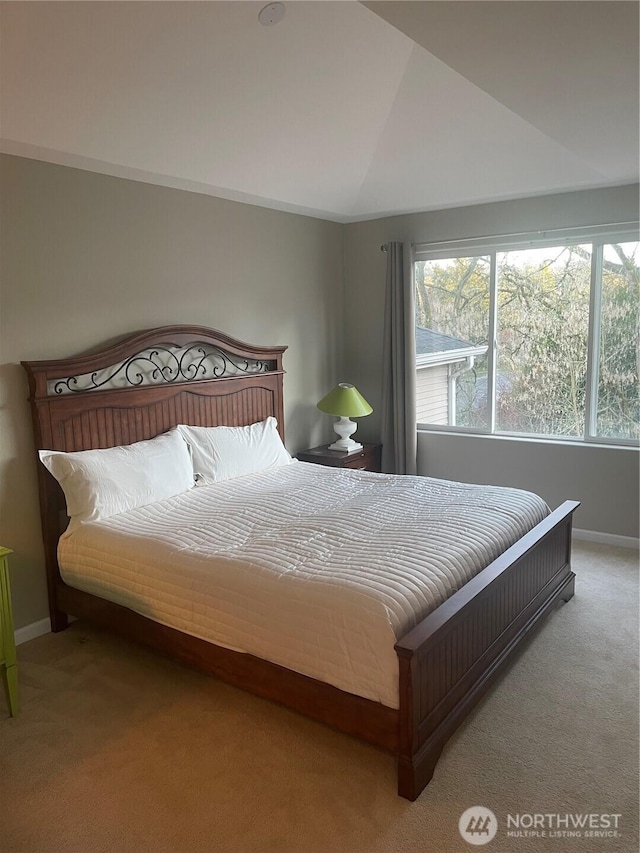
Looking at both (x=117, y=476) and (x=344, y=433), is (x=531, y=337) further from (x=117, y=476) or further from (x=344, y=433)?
(x=117, y=476)

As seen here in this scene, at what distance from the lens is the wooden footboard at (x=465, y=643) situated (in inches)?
82.2

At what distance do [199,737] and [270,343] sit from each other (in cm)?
287

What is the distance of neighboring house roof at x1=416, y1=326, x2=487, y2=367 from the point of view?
4988 mm

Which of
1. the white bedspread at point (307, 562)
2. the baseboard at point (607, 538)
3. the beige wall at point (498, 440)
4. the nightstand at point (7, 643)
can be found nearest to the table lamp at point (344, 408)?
the beige wall at point (498, 440)

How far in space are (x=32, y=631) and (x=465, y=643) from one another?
2.18 meters

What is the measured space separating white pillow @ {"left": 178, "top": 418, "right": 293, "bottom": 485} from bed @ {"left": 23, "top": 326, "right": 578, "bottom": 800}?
0.47 feet

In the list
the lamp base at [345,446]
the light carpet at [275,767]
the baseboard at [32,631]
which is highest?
the lamp base at [345,446]

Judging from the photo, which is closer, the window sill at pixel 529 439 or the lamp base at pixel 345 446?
the window sill at pixel 529 439

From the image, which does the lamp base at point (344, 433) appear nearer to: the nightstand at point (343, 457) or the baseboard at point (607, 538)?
the nightstand at point (343, 457)

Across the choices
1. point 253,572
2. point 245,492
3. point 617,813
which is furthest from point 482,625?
point 245,492

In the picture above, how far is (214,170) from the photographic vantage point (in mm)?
3832

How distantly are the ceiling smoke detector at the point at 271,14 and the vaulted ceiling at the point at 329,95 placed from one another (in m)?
0.04

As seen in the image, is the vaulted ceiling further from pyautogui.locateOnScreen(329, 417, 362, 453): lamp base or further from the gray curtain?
pyautogui.locateOnScreen(329, 417, 362, 453): lamp base

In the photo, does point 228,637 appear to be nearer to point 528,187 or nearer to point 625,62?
point 625,62
